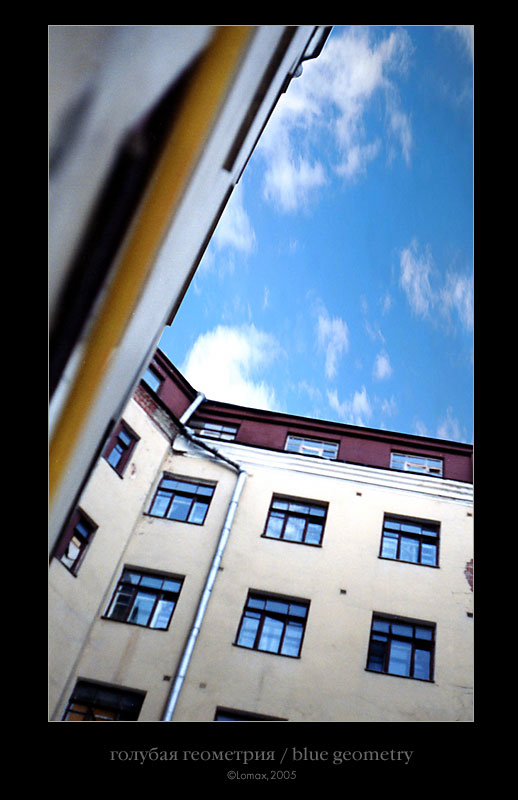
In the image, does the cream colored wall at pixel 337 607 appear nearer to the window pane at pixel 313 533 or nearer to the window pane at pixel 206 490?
the window pane at pixel 313 533

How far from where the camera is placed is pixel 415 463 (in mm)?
16047

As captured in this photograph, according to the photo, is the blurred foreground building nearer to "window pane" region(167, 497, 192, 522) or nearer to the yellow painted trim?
"window pane" region(167, 497, 192, 522)

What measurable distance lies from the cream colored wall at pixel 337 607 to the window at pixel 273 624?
20cm

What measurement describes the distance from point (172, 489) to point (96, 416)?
1276 centimetres

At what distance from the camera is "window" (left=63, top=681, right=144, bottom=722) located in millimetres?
11094

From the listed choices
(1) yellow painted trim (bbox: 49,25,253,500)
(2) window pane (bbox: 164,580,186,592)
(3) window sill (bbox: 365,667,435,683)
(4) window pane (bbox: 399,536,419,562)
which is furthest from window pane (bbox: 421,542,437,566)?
(1) yellow painted trim (bbox: 49,25,253,500)

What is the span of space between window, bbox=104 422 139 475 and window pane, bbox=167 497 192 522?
1.65m

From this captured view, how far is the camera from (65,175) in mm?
1536

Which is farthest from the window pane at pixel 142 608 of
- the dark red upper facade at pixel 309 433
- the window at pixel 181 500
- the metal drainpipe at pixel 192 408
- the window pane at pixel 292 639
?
the dark red upper facade at pixel 309 433

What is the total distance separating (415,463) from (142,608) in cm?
826

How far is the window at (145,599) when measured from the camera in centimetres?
1245
